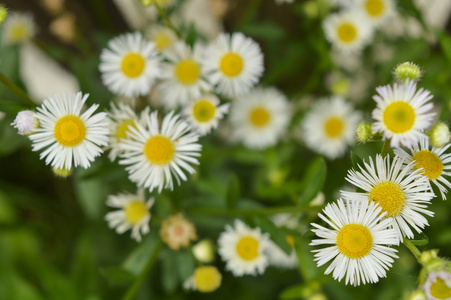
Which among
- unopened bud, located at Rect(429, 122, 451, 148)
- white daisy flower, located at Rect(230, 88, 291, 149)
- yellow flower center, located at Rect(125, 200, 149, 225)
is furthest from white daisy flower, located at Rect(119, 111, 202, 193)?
white daisy flower, located at Rect(230, 88, 291, 149)

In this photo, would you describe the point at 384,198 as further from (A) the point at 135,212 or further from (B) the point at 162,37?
(B) the point at 162,37

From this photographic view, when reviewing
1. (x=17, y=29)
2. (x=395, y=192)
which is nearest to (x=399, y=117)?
(x=395, y=192)

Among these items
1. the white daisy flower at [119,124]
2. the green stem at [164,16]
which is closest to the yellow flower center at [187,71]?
the green stem at [164,16]

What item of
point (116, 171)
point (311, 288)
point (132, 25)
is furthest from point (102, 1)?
point (311, 288)

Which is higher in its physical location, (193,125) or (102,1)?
(102,1)

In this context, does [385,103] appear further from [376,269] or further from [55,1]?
[55,1]

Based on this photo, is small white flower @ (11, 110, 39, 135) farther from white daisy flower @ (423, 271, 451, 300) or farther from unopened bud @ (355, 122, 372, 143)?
white daisy flower @ (423, 271, 451, 300)

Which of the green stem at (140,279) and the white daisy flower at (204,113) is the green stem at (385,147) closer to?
the white daisy flower at (204,113)
